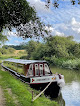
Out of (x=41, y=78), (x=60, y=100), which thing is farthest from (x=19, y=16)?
(x=60, y=100)

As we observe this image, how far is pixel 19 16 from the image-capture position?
5.37 metres

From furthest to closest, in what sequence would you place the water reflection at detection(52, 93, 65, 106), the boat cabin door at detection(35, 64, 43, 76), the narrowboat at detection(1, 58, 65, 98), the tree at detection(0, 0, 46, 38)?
the boat cabin door at detection(35, 64, 43, 76) → the narrowboat at detection(1, 58, 65, 98) → the water reflection at detection(52, 93, 65, 106) → the tree at detection(0, 0, 46, 38)

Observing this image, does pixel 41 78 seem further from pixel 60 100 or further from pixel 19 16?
pixel 19 16

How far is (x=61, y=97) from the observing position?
10.5 m

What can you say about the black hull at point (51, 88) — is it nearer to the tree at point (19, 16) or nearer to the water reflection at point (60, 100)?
the water reflection at point (60, 100)

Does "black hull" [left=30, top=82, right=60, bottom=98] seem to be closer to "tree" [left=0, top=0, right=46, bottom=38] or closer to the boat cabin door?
the boat cabin door

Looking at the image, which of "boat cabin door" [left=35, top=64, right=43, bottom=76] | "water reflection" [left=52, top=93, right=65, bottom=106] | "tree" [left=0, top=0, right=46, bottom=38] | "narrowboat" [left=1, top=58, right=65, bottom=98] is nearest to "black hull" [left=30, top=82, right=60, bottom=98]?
"narrowboat" [left=1, top=58, right=65, bottom=98]

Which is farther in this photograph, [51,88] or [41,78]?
[51,88]

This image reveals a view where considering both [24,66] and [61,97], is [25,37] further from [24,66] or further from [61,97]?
[61,97]

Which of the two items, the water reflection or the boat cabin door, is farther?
the boat cabin door

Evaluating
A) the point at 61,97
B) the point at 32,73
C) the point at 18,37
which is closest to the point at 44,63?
the point at 32,73

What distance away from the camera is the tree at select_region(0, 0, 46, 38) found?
4.72 metres

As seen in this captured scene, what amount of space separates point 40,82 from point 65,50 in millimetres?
30036

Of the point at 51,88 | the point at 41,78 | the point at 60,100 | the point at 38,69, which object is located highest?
the point at 38,69
